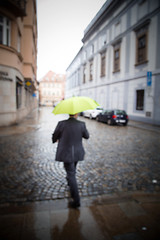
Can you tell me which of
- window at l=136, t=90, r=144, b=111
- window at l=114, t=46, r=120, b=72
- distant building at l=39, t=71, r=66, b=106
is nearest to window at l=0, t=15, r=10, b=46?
window at l=136, t=90, r=144, b=111

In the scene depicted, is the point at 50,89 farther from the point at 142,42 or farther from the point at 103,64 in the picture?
the point at 142,42

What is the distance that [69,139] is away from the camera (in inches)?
118

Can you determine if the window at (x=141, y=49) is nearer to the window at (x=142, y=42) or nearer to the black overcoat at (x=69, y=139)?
the window at (x=142, y=42)

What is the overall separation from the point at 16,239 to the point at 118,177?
8.87 ft

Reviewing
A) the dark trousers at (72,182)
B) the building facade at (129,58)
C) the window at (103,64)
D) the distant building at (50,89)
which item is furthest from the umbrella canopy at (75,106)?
the distant building at (50,89)

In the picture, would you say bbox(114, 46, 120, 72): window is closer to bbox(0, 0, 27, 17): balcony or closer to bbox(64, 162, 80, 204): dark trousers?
bbox(0, 0, 27, 17): balcony

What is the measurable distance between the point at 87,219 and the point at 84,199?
60cm

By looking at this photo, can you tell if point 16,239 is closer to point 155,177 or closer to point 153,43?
point 155,177

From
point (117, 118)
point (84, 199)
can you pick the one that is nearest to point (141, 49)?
point (117, 118)

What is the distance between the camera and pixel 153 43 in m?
16.2

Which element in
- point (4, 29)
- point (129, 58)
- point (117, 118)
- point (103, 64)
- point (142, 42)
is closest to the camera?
point (4, 29)

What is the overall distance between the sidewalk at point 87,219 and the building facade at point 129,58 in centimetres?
1389

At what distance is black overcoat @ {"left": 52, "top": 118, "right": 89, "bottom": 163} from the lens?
298 centimetres

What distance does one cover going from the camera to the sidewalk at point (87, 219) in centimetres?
241
